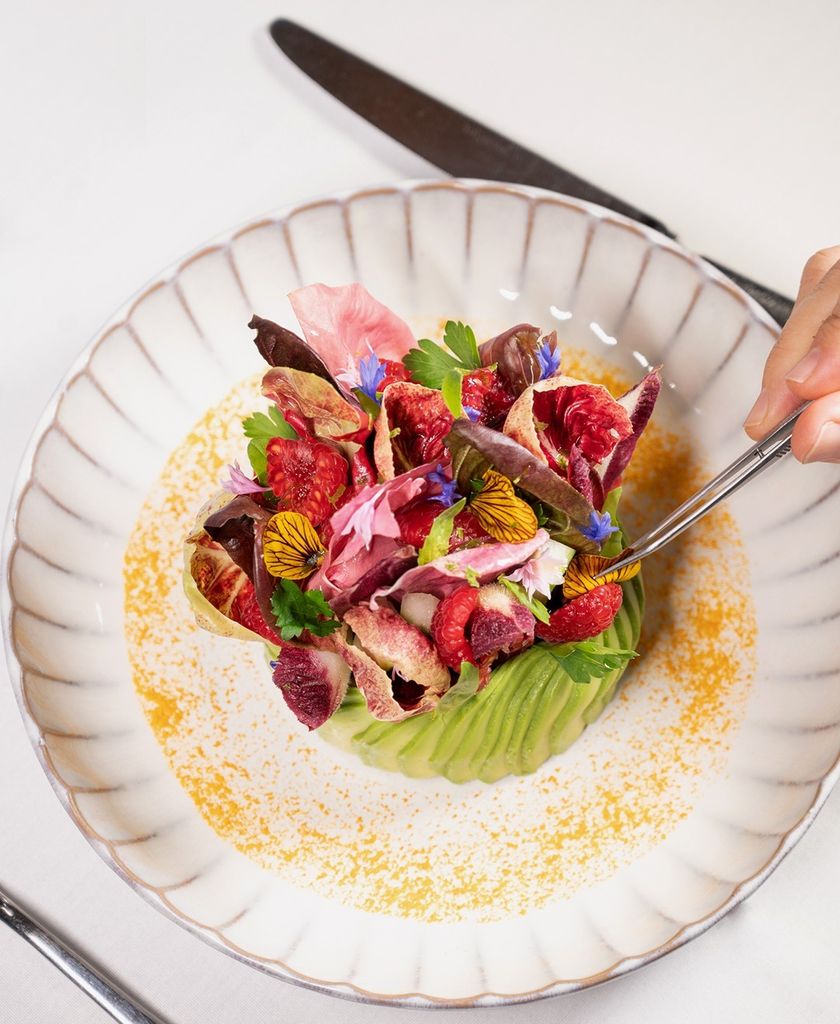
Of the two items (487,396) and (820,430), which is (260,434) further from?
(820,430)

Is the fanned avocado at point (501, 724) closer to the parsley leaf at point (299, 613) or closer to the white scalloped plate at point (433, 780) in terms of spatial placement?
the white scalloped plate at point (433, 780)

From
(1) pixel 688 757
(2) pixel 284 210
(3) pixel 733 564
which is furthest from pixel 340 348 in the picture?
(1) pixel 688 757

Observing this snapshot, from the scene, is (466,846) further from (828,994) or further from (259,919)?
(828,994)

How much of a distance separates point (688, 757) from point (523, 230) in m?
0.86

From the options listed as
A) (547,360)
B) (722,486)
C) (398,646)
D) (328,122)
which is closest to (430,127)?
(328,122)

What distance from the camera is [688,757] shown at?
1467 mm

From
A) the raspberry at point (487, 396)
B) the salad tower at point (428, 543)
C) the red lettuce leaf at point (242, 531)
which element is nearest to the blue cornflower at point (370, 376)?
the salad tower at point (428, 543)

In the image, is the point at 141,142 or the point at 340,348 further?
the point at 141,142

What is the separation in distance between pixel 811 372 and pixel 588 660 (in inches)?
18.6

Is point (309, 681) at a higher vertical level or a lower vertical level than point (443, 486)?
lower

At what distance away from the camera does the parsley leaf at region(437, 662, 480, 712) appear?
1311mm

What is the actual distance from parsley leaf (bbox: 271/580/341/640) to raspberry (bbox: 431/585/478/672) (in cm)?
15

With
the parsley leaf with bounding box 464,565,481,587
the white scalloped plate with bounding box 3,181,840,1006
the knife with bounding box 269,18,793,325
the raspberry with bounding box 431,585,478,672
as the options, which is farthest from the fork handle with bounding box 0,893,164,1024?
the knife with bounding box 269,18,793,325

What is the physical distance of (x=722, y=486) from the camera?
1.35 metres
